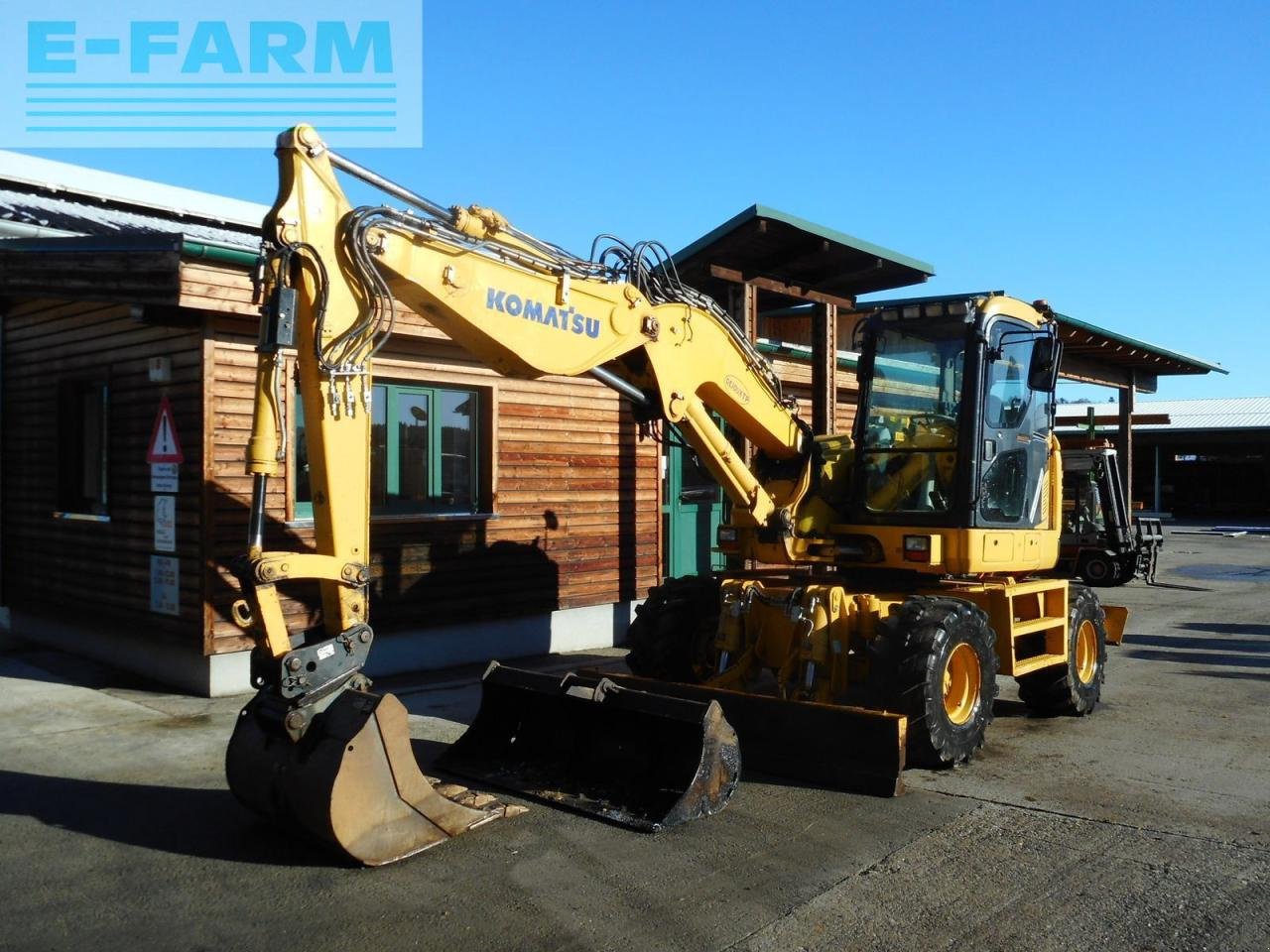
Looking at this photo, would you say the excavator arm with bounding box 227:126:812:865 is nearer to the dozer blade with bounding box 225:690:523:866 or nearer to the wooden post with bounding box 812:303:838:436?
the dozer blade with bounding box 225:690:523:866

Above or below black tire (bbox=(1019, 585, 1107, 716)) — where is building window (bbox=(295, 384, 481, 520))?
above

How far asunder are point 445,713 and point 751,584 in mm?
2506

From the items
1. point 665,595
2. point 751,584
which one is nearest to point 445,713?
point 665,595

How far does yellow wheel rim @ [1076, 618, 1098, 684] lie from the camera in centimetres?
820

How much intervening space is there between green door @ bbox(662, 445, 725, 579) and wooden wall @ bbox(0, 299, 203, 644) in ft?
17.9

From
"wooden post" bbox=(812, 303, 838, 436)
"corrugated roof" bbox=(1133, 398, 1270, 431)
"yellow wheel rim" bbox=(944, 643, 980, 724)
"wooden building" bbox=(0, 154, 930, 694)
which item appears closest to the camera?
"yellow wheel rim" bbox=(944, 643, 980, 724)

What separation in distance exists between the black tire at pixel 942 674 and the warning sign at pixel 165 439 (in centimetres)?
559

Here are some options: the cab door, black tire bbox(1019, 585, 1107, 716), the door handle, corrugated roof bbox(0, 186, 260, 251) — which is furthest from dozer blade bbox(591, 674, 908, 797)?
corrugated roof bbox(0, 186, 260, 251)

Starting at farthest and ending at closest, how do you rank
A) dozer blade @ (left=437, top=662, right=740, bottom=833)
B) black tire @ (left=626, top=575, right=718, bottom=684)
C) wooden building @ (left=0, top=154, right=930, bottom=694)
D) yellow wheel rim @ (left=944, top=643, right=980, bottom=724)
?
wooden building @ (left=0, top=154, right=930, bottom=694) → black tire @ (left=626, top=575, right=718, bottom=684) → yellow wheel rim @ (left=944, top=643, right=980, bottom=724) → dozer blade @ (left=437, top=662, right=740, bottom=833)

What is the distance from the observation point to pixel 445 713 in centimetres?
786

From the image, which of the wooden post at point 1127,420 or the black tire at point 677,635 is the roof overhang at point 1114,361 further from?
the black tire at point 677,635

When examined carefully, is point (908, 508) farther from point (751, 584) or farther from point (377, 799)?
point (377, 799)

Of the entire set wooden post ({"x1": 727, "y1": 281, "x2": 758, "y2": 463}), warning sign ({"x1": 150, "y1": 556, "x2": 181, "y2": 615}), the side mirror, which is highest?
wooden post ({"x1": 727, "y1": 281, "x2": 758, "y2": 463})

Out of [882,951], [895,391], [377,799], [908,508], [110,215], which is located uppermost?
[110,215]
